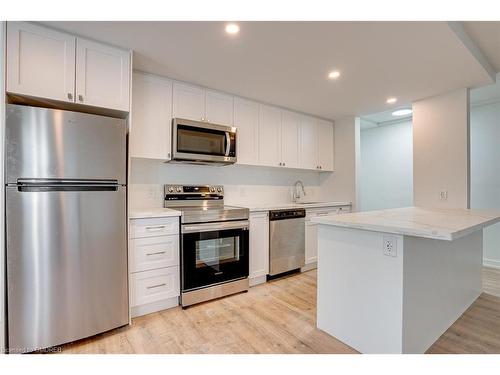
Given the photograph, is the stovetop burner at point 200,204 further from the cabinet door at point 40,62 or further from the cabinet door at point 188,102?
the cabinet door at point 40,62

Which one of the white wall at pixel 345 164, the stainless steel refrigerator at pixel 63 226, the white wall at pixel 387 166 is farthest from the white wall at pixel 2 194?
the white wall at pixel 387 166

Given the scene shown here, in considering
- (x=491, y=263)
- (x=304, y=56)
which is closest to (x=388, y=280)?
(x=304, y=56)

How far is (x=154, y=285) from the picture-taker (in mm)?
2256

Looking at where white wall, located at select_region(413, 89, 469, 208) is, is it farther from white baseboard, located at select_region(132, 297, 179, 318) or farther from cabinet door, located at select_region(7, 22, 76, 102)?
cabinet door, located at select_region(7, 22, 76, 102)

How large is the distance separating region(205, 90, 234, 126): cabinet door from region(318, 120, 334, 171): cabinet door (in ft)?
5.57

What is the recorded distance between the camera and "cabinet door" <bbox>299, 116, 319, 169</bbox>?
12.6ft

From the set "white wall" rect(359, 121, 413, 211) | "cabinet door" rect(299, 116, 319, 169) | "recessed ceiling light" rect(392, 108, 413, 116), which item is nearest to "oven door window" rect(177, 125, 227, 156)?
"cabinet door" rect(299, 116, 319, 169)

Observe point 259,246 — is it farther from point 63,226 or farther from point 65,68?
point 65,68

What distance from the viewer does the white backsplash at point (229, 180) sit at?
8.95 feet

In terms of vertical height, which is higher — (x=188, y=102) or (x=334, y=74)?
(x=334, y=74)

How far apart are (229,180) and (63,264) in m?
2.02
